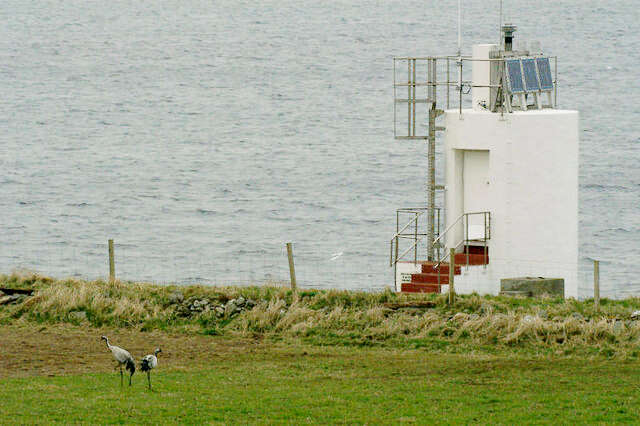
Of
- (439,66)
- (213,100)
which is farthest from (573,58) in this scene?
(213,100)

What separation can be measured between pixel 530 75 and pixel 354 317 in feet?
28.2

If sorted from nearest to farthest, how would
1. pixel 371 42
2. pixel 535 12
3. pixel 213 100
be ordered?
pixel 213 100
pixel 371 42
pixel 535 12

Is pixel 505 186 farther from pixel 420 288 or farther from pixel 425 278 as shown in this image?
pixel 420 288

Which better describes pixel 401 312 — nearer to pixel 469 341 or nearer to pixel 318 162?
pixel 469 341

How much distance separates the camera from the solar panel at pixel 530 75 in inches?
1225

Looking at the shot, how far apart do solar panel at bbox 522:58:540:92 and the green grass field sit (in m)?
9.32

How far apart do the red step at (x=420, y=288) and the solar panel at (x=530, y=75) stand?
204 inches

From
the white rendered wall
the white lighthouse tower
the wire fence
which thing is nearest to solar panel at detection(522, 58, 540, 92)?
the white lighthouse tower

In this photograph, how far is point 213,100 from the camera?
107312 millimetres

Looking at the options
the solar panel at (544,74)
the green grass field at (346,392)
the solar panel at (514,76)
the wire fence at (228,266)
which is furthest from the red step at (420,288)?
the wire fence at (228,266)

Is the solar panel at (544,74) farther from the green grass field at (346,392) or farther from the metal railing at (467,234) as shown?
the green grass field at (346,392)

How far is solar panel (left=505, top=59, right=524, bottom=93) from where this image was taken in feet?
100

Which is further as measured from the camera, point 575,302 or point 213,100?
point 213,100

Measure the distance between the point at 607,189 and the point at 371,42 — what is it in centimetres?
6938
